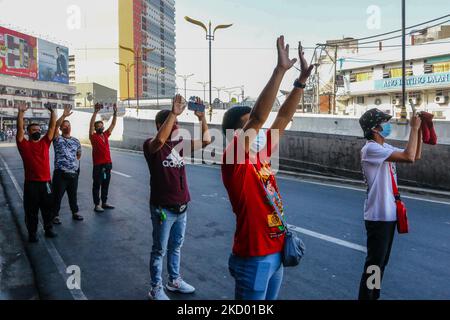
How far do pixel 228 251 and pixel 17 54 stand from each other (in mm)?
89137

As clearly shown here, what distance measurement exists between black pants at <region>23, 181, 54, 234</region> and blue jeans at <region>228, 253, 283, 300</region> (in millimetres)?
5171

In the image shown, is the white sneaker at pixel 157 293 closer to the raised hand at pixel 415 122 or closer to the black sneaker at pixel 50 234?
the raised hand at pixel 415 122

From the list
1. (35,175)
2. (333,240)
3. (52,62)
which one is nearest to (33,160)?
(35,175)

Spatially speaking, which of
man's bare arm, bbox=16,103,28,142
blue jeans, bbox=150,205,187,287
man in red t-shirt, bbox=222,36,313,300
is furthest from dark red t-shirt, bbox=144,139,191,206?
man's bare arm, bbox=16,103,28,142

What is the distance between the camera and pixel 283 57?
258cm

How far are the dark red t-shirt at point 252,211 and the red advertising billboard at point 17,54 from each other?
88.7 meters

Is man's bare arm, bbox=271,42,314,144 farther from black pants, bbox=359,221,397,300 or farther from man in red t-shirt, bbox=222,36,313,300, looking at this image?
black pants, bbox=359,221,397,300

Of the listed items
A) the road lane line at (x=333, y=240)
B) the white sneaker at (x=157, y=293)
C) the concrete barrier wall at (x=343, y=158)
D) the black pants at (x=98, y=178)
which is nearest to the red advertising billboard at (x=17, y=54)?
the concrete barrier wall at (x=343, y=158)

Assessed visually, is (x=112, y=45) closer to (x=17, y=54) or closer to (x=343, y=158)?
(x=17, y=54)

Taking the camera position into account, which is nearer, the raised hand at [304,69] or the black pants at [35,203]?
the raised hand at [304,69]

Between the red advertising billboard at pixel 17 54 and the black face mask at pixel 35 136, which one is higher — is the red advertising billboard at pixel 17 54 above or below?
above

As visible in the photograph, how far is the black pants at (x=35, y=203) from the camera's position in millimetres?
6801

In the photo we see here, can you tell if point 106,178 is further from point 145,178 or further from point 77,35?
point 77,35

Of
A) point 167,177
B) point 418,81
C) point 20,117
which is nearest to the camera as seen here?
point 167,177
